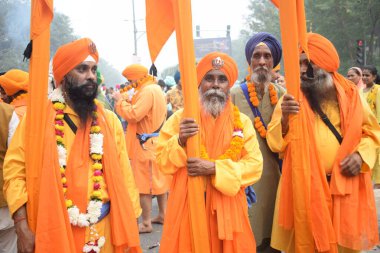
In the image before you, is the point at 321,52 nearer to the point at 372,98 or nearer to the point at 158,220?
the point at 158,220

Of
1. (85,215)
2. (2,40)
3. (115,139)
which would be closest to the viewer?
(85,215)

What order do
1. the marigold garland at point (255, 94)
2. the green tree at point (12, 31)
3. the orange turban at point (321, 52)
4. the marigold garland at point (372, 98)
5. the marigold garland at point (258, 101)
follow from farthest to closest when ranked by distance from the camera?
the green tree at point (12, 31) → the marigold garland at point (372, 98) → the marigold garland at point (255, 94) → the marigold garland at point (258, 101) → the orange turban at point (321, 52)

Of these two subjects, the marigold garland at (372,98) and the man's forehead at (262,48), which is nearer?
the man's forehead at (262,48)

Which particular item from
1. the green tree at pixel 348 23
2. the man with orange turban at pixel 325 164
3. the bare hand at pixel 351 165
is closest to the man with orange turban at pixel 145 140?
the man with orange turban at pixel 325 164

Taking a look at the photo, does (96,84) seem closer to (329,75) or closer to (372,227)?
(329,75)

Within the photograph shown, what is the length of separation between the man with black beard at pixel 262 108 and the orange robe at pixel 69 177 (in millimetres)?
1373

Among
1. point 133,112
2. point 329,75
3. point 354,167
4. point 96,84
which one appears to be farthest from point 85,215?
point 133,112

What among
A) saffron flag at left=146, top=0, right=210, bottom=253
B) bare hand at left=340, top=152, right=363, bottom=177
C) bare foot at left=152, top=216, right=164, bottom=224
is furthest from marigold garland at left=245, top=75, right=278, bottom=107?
bare foot at left=152, top=216, right=164, bottom=224

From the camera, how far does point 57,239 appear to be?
9.14 ft

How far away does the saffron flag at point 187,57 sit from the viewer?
2.85m

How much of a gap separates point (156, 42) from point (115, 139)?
30.2 inches

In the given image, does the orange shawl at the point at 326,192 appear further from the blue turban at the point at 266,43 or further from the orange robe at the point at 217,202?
the blue turban at the point at 266,43

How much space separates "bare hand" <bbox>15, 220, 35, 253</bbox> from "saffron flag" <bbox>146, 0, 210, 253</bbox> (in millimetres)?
1015

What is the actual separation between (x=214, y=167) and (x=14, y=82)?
2427mm
